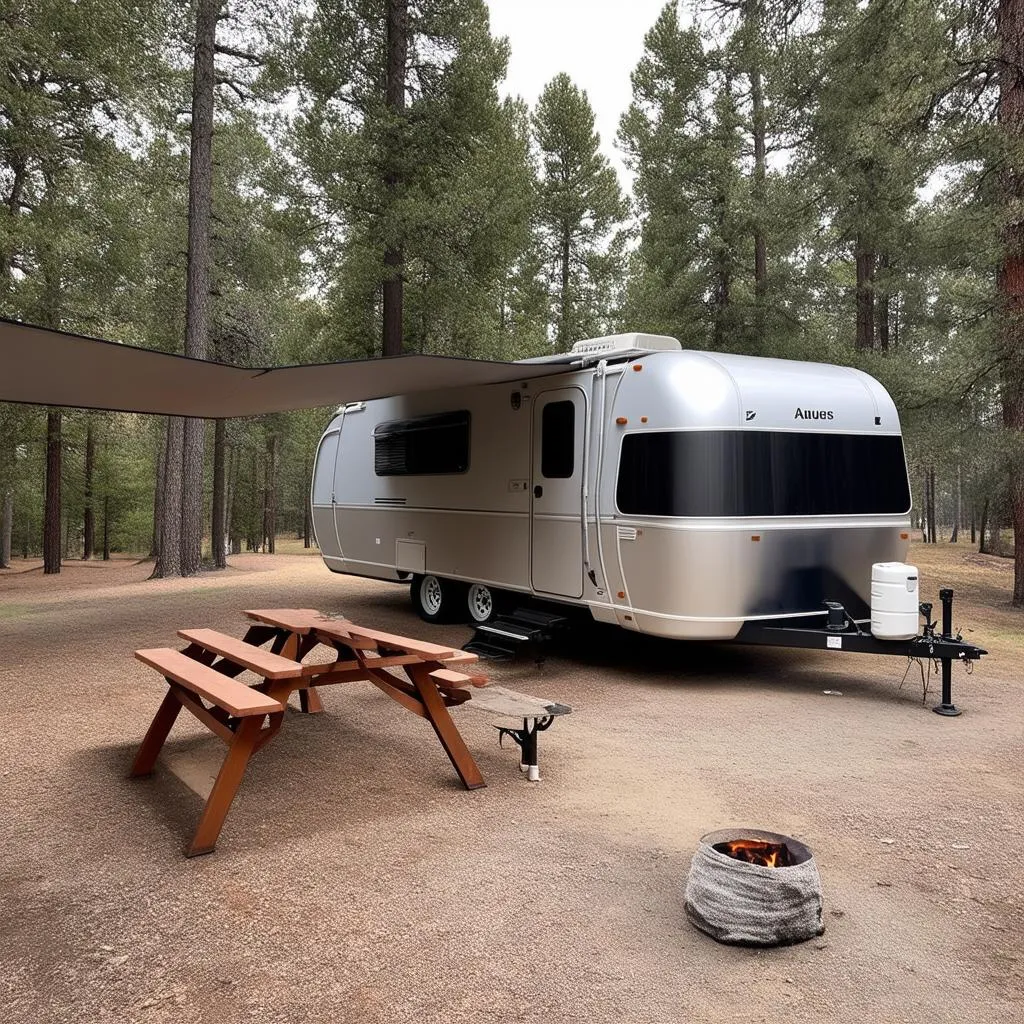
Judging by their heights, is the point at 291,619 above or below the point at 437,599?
above

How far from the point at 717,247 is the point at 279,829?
15.1 metres

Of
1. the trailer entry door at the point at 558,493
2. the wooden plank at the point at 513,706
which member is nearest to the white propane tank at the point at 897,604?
the trailer entry door at the point at 558,493

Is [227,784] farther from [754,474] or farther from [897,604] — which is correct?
[897,604]

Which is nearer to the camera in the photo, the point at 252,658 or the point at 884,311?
the point at 252,658

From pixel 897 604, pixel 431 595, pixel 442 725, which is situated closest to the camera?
pixel 442 725

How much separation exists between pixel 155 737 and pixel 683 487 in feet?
12.6

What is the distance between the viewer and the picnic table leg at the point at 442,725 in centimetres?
401

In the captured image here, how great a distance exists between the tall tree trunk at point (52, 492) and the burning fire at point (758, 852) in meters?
17.6

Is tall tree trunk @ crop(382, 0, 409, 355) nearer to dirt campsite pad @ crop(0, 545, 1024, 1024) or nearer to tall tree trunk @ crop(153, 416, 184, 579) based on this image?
tall tree trunk @ crop(153, 416, 184, 579)

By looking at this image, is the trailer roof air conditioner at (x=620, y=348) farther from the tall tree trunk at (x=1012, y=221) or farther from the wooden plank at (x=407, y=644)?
the tall tree trunk at (x=1012, y=221)

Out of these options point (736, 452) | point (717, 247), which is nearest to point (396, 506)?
point (736, 452)

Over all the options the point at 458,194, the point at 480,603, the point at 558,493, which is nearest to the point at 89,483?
the point at 458,194

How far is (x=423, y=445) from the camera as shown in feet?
29.6

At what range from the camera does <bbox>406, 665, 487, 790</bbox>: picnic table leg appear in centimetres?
401
